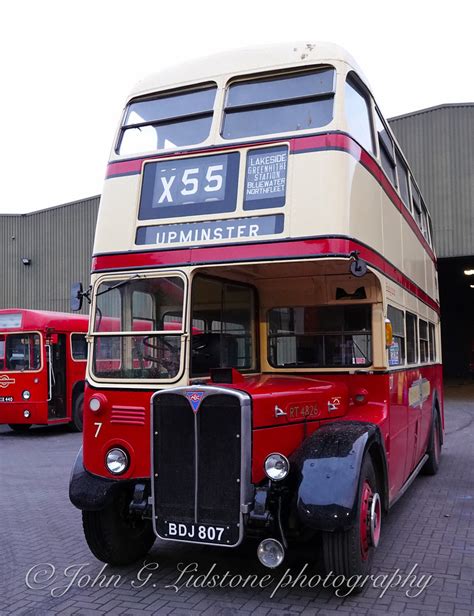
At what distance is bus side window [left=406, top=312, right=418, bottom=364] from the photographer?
7224 mm

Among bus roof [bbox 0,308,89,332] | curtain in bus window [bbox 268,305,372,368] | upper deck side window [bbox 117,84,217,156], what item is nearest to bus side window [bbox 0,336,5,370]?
bus roof [bbox 0,308,89,332]

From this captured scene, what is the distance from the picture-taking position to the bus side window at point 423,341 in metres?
8.38

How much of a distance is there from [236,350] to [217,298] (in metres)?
0.58

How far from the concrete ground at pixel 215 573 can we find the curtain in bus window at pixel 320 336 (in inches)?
68.2

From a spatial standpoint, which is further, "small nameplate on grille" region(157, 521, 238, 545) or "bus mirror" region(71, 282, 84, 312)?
"bus mirror" region(71, 282, 84, 312)

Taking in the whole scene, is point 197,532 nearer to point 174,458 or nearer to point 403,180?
point 174,458

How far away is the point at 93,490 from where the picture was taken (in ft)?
15.4

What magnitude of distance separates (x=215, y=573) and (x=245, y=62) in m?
4.20

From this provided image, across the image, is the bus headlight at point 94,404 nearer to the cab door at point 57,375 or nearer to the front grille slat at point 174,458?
the front grille slat at point 174,458

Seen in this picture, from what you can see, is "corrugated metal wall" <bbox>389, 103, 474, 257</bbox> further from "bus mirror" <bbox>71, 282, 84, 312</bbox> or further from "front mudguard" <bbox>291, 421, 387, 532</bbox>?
"front mudguard" <bbox>291, 421, 387, 532</bbox>

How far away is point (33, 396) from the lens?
1378 cm

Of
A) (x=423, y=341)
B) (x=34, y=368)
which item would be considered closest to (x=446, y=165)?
(x=423, y=341)

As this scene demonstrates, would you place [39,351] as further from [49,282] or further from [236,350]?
[49,282]

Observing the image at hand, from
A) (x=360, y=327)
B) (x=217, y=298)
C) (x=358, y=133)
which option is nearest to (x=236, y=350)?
(x=217, y=298)
